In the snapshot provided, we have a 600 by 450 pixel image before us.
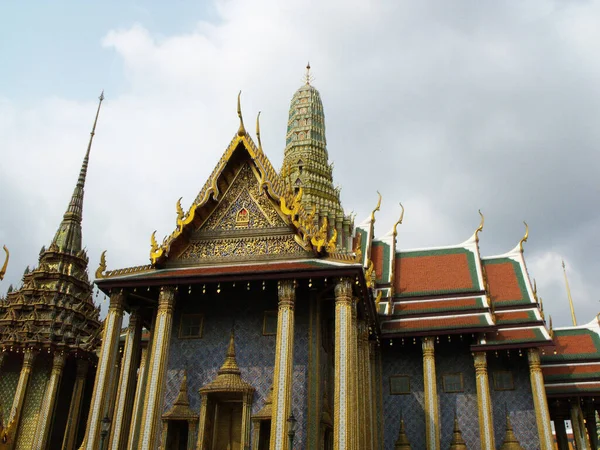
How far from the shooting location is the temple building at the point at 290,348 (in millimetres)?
14234

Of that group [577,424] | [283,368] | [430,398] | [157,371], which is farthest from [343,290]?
[577,424]

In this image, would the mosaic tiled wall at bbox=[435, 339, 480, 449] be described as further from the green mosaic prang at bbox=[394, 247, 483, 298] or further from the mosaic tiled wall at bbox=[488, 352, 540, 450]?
the green mosaic prang at bbox=[394, 247, 483, 298]

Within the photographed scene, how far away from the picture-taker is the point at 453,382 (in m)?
19.4

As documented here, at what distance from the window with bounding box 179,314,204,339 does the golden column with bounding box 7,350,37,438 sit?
35.1 feet

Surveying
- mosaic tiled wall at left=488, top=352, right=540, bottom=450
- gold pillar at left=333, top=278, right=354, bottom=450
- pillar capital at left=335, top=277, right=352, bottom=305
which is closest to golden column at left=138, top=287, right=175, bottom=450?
gold pillar at left=333, top=278, right=354, bottom=450

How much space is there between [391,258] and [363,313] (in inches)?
276

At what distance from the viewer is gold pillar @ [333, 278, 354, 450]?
41.4 feet

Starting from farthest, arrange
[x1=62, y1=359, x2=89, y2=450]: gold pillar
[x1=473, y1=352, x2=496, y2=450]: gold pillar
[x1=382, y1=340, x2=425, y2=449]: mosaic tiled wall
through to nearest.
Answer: [x1=62, y1=359, x2=89, y2=450]: gold pillar, [x1=382, y1=340, x2=425, y2=449]: mosaic tiled wall, [x1=473, y1=352, x2=496, y2=450]: gold pillar

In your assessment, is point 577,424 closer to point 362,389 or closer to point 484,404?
point 484,404

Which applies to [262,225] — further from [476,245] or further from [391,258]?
[476,245]

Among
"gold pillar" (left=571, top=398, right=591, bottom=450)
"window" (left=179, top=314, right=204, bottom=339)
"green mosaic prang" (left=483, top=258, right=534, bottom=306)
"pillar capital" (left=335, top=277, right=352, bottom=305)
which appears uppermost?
"green mosaic prang" (left=483, top=258, right=534, bottom=306)

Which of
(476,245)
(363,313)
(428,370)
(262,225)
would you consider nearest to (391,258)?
(476,245)

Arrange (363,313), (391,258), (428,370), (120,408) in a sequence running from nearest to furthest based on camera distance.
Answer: (120,408)
(363,313)
(428,370)
(391,258)

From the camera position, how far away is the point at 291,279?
47.1 feet
